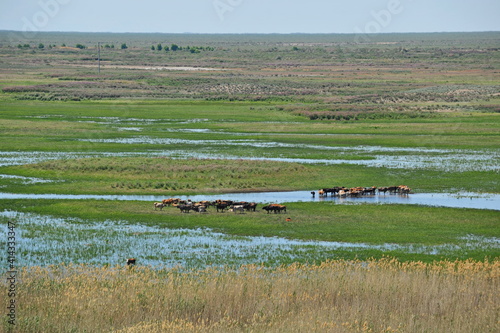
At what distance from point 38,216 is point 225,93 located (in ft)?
250

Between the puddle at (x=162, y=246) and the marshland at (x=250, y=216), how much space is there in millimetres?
102

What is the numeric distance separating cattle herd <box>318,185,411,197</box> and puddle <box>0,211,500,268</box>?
9511 millimetres

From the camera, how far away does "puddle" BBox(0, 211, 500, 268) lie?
23.0 metres

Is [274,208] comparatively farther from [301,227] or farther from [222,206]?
[301,227]

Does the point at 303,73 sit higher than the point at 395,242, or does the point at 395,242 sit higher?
the point at 303,73

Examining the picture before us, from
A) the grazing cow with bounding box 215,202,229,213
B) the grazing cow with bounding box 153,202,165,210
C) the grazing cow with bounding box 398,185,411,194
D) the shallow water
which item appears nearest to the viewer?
the grazing cow with bounding box 215,202,229,213

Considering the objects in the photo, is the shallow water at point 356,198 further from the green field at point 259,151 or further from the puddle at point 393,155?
the puddle at point 393,155

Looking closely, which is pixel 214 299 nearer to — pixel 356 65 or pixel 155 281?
pixel 155 281

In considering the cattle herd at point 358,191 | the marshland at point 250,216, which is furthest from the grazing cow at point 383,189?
the marshland at point 250,216

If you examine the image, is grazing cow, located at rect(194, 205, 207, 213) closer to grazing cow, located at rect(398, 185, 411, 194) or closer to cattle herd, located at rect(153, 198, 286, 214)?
cattle herd, located at rect(153, 198, 286, 214)

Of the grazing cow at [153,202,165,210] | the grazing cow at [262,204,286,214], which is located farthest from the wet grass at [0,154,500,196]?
the grazing cow at [262,204,286,214]

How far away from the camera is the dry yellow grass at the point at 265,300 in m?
14.8

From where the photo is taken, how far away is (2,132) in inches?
2327

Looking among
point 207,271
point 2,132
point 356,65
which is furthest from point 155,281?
point 356,65
